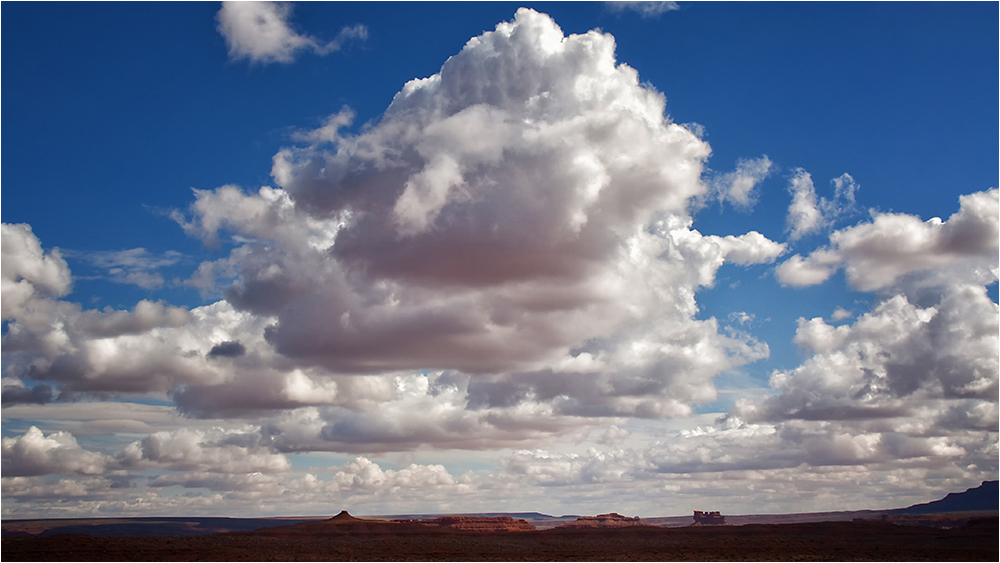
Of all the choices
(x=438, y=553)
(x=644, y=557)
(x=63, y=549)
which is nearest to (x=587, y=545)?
(x=644, y=557)

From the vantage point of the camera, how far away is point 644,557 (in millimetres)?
155375

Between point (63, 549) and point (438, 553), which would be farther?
point (438, 553)

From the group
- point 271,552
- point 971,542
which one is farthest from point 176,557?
point 971,542

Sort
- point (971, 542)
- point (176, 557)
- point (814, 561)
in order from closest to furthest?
1. point (176, 557)
2. point (814, 561)
3. point (971, 542)

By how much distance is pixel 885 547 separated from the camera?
17525 cm

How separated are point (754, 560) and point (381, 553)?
219 ft

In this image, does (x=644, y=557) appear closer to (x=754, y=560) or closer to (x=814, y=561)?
(x=754, y=560)

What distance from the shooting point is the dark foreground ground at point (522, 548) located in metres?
139

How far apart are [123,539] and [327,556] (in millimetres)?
36011

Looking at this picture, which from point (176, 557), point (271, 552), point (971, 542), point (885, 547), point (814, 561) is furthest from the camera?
point (971, 542)

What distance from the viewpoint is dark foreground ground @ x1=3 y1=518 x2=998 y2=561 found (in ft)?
457

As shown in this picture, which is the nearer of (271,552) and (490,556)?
(271,552)

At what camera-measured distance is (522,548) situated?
551 ft

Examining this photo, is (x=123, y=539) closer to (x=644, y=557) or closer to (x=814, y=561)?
(x=644, y=557)
